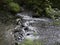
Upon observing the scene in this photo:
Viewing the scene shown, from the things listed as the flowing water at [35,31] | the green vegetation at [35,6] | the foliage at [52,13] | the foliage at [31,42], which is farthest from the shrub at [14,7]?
the foliage at [31,42]

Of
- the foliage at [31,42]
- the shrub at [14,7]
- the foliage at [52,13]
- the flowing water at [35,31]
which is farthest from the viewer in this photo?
the shrub at [14,7]

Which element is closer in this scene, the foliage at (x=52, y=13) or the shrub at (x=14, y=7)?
the foliage at (x=52, y=13)

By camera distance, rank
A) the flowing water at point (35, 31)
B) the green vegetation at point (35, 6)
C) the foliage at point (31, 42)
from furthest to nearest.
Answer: the green vegetation at point (35, 6)
the flowing water at point (35, 31)
the foliage at point (31, 42)

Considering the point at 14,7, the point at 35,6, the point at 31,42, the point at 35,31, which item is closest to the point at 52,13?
the point at 35,6

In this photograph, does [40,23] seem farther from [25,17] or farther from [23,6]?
[23,6]

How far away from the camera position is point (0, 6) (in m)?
13.5

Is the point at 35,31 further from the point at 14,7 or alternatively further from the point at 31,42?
the point at 14,7

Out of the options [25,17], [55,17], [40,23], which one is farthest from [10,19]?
[55,17]

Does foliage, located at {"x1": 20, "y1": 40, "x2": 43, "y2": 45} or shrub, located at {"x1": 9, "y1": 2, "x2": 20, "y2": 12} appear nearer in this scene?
foliage, located at {"x1": 20, "y1": 40, "x2": 43, "y2": 45}

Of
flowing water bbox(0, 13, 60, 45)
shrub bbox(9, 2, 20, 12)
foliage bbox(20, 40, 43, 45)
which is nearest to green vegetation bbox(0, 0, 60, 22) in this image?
shrub bbox(9, 2, 20, 12)

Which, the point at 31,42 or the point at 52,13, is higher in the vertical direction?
the point at 31,42

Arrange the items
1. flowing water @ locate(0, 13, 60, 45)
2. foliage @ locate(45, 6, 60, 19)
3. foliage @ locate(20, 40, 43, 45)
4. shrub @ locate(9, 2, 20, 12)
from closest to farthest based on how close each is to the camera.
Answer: foliage @ locate(20, 40, 43, 45) < flowing water @ locate(0, 13, 60, 45) < foliage @ locate(45, 6, 60, 19) < shrub @ locate(9, 2, 20, 12)

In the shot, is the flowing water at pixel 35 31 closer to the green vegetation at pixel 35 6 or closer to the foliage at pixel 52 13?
the foliage at pixel 52 13

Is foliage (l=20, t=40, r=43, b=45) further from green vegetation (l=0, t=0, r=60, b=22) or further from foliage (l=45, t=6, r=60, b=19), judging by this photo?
green vegetation (l=0, t=0, r=60, b=22)
